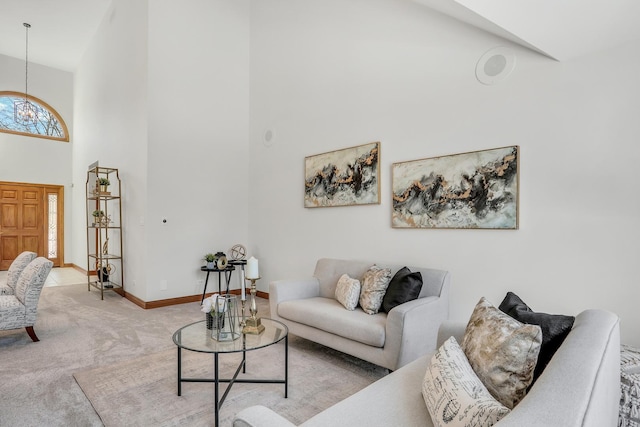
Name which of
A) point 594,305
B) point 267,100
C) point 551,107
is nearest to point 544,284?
point 594,305

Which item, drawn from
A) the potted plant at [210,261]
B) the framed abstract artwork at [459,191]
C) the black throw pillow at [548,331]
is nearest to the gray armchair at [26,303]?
the potted plant at [210,261]

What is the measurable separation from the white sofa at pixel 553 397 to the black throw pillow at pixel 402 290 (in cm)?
105

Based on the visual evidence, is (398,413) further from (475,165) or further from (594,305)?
(475,165)

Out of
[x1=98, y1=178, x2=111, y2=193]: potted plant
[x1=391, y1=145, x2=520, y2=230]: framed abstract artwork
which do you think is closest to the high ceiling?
[x1=391, y1=145, x2=520, y2=230]: framed abstract artwork

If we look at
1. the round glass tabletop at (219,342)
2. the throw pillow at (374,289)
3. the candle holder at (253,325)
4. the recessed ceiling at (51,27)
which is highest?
the recessed ceiling at (51,27)

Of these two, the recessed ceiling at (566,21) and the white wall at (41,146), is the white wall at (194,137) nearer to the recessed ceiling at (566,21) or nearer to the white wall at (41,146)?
the recessed ceiling at (566,21)

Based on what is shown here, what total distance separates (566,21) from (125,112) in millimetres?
5349

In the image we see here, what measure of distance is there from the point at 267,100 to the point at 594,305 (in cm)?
A: 443

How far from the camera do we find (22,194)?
755cm

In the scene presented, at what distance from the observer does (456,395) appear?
114cm

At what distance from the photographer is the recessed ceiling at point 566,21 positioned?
6.47 feet

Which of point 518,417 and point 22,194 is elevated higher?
point 22,194

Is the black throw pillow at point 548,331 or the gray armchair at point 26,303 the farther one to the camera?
the gray armchair at point 26,303

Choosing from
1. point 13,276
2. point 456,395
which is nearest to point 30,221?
point 13,276
